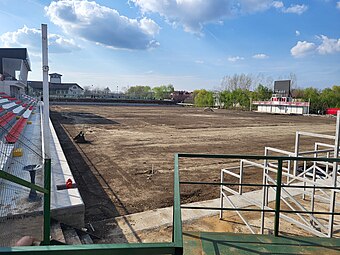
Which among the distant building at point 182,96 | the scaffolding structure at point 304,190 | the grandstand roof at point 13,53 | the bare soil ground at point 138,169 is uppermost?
the grandstand roof at point 13,53

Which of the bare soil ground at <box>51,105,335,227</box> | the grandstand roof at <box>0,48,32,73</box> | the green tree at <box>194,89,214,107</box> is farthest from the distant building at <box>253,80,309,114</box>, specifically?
the grandstand roof at <box>0,48,32,73</box>

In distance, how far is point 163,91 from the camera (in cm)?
12900

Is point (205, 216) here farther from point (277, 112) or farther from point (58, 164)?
point (277, 112)

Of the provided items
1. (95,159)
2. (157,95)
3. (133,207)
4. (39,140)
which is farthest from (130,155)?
(157,95)

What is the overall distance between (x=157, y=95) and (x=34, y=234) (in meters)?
116

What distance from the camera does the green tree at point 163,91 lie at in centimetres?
12000

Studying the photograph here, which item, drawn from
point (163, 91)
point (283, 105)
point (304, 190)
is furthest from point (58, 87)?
point (304, 190)

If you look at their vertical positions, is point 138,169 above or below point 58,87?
below

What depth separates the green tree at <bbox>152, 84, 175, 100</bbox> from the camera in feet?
394

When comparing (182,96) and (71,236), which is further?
(182,96)

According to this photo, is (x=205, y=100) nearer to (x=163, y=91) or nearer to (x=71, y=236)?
(x=163, y=91)

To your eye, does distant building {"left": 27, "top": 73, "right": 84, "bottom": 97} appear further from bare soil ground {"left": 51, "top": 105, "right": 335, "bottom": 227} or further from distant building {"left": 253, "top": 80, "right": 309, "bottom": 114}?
bare soil ground {"left": 51, "top": 105, "right": 335, "bottom": 227}

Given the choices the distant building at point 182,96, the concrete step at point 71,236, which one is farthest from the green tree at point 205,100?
the concrete step at point 71,236

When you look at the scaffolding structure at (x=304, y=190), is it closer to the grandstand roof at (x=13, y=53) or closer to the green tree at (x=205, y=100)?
the grandstand roof at (x=13, y=53)
